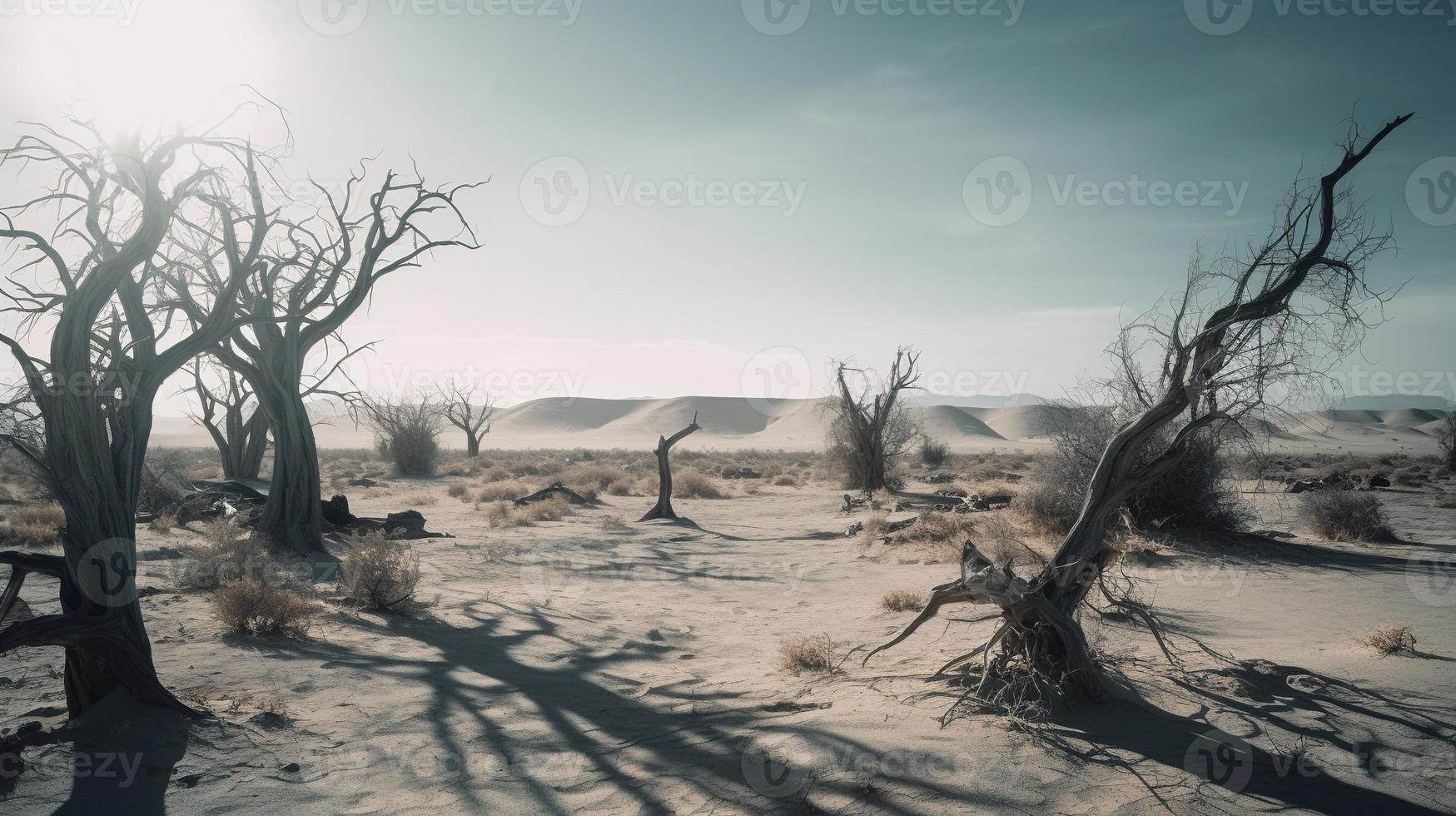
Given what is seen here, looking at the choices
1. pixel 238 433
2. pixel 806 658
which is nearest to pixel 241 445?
pixel 238 433

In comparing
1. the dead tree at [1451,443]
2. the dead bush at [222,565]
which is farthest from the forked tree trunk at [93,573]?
the dead tree at [1451,443]

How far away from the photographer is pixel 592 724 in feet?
17.1

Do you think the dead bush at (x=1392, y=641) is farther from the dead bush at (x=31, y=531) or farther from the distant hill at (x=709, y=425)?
the distant hill at (x=709, y=425)

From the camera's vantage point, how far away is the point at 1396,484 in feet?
72.4

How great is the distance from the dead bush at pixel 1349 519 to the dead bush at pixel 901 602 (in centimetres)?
850

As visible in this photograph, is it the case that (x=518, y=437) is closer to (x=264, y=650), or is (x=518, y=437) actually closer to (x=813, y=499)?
(x=813, y=499)

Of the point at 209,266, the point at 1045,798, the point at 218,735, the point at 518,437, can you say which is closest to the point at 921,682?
the point at 1045,798

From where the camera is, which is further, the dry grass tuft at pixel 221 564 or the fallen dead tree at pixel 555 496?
the fallen dead tree at pixel 555 496

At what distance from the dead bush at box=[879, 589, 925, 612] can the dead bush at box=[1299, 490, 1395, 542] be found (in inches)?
335

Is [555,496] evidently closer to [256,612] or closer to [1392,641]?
[256,612]

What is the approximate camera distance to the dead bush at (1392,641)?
5758 mm

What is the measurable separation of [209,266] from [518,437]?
96.6 metres

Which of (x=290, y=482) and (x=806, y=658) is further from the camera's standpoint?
(x=290, y=482)

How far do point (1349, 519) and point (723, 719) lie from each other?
1228cm
